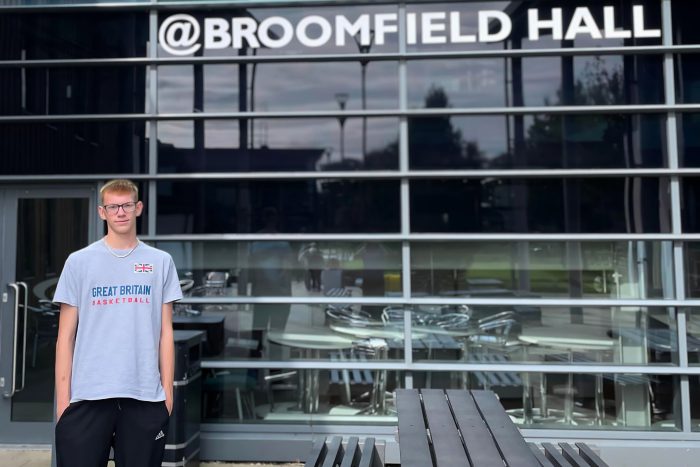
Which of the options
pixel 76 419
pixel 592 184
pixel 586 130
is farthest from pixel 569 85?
pixel 76 419

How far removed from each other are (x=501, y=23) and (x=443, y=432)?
3700 mm

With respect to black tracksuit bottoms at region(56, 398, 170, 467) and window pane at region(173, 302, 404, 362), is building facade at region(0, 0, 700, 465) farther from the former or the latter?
black tracksuit bottoms at region(56, 398, 170, 467)

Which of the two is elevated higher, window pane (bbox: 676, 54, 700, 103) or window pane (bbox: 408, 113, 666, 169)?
window pane (bbox: 676, 54, 700, 103)

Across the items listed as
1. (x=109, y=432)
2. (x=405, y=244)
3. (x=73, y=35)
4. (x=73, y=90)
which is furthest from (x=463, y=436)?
(x=73, y=35)

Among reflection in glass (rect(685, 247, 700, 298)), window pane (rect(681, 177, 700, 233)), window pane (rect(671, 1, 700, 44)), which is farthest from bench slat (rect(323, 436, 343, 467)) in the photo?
window pane (rect(671, 1, 700, 44))

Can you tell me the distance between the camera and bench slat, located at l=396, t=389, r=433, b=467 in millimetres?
2348

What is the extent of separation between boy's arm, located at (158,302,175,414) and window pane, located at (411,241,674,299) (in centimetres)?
257

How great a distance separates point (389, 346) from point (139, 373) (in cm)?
268

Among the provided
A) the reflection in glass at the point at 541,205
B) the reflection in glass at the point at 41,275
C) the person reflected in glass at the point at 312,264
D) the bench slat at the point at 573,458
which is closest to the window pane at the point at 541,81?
the reflection in glass at the point at 541,205

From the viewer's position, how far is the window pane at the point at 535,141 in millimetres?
4863

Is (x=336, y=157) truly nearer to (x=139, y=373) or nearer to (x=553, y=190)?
(x=553, y=190)

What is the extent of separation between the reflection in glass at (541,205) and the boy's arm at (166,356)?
8.56ft

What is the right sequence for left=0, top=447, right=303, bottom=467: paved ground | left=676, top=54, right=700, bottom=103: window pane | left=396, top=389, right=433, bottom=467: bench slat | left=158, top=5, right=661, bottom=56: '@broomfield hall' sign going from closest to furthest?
left=396, top=389, right=433, bottom=467: bench slat, left=0, top=447, right=303, bottom=467: paved ground, left=676, top=54, right=700, bottom=103: window pane, left=158, top=5, right=661, bottom=56: '@broomfield hall' sign

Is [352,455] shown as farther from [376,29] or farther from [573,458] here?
[376,29]
